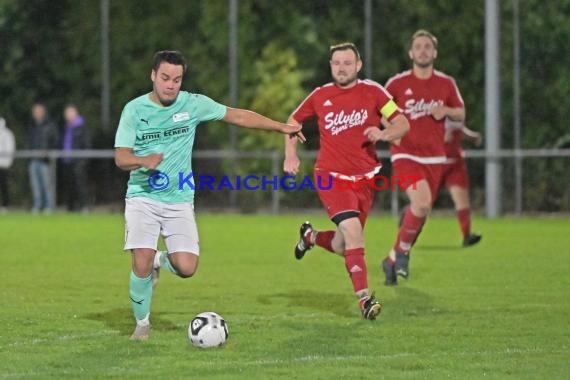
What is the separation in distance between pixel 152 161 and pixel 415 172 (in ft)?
17.9

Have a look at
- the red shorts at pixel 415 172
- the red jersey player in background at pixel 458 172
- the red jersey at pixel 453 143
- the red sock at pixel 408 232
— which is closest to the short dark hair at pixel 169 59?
the red sock at pixel 408 232

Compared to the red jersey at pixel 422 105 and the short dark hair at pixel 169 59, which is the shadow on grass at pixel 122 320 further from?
the red jersey at pixel 422 105

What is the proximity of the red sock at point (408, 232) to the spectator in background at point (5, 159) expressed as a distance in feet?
48.9

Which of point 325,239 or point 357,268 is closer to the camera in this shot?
point 357,268

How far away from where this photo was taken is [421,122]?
49.1ft

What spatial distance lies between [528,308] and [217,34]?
17510mm

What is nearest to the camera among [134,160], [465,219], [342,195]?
[134,160]

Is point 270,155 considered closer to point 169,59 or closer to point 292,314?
point 292,314

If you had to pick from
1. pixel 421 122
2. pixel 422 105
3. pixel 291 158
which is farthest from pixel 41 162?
pixel 291 158

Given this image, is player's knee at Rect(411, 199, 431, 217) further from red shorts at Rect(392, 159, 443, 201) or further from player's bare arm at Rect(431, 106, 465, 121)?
player's bare arm at Rect(431, 106, 465, 121)

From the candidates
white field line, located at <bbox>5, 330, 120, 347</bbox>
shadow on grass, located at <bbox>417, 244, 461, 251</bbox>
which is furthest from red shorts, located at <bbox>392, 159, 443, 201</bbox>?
white field line, located at <bbox>5, 330, 120, 347</bbox>

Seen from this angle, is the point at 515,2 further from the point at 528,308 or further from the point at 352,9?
the point at 528,308

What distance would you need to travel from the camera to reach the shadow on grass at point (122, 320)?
35.1 feet

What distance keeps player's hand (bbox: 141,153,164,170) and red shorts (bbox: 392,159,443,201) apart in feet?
17.1
